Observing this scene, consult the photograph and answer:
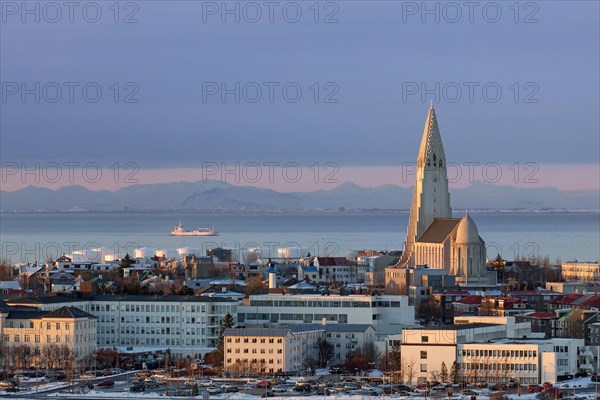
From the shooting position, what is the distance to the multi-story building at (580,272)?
129m

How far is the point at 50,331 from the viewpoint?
262ft

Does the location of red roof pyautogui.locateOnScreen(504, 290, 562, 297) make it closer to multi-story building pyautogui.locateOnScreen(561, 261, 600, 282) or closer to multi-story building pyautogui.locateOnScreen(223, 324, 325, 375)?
multi-story building pyautogui.locateOnScreen(561, 261, 600, 282)

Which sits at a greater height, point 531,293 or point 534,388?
point 531,293

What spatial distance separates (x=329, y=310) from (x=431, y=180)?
2045 inches

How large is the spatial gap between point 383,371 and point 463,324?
4388 mm

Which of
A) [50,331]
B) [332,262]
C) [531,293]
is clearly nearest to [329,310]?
[50,331]

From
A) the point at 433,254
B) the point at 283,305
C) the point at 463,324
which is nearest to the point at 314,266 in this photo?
the point at 433,254

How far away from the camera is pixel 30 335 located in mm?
80688

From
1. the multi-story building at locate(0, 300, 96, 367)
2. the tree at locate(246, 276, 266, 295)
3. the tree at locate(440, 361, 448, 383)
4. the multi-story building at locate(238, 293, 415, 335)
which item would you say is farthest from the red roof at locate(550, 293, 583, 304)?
the multi-story building at locate(0, 300, 96, 367)

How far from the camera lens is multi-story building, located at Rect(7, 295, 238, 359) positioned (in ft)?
279

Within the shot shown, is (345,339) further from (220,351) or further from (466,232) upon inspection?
(466,232)

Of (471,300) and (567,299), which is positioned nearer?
(567,299)

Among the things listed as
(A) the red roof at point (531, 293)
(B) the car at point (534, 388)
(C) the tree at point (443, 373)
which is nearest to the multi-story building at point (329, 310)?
(C) the tree at point (443, 373)

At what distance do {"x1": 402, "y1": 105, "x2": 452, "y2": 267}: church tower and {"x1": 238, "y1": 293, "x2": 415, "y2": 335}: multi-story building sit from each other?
Answer: 49260mm
